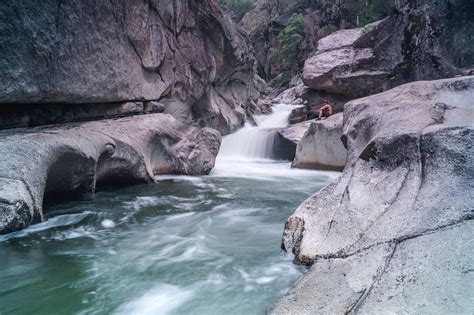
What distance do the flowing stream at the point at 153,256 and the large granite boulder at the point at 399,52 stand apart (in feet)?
27.5

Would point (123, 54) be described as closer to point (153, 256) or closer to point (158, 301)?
point (153, 256)

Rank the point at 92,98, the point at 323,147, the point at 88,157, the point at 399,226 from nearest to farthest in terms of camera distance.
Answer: the point at 399,226, the point at 88,157, the point at 92,98, the point at 323,147

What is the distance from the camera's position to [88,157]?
6.47m

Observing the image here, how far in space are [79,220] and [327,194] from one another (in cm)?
407

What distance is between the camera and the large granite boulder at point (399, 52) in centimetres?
1218

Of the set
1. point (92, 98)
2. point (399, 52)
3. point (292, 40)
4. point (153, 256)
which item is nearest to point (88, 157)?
point (92, 98)

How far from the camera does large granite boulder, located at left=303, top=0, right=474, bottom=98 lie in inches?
480

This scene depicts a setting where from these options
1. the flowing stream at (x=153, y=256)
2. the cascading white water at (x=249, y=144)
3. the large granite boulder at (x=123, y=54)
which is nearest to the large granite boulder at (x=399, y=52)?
the cascading white water at (x=249, y=144)

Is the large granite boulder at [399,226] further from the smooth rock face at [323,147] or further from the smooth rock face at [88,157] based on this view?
the smooth rock face at [323,147]

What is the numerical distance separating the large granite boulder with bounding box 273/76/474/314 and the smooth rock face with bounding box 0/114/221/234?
3.70 meters

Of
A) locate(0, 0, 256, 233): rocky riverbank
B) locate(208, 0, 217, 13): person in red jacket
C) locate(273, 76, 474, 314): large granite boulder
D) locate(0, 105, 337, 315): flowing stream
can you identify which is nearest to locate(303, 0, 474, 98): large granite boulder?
locate(208, 0, 217, 13): person in red jacket

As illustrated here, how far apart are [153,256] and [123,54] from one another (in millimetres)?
6343

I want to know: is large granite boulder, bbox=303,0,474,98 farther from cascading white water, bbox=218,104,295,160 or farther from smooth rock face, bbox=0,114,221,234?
smooth rock face, bbox=0,114,221,234

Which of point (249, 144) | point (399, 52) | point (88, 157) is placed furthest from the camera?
point (249, 144)
